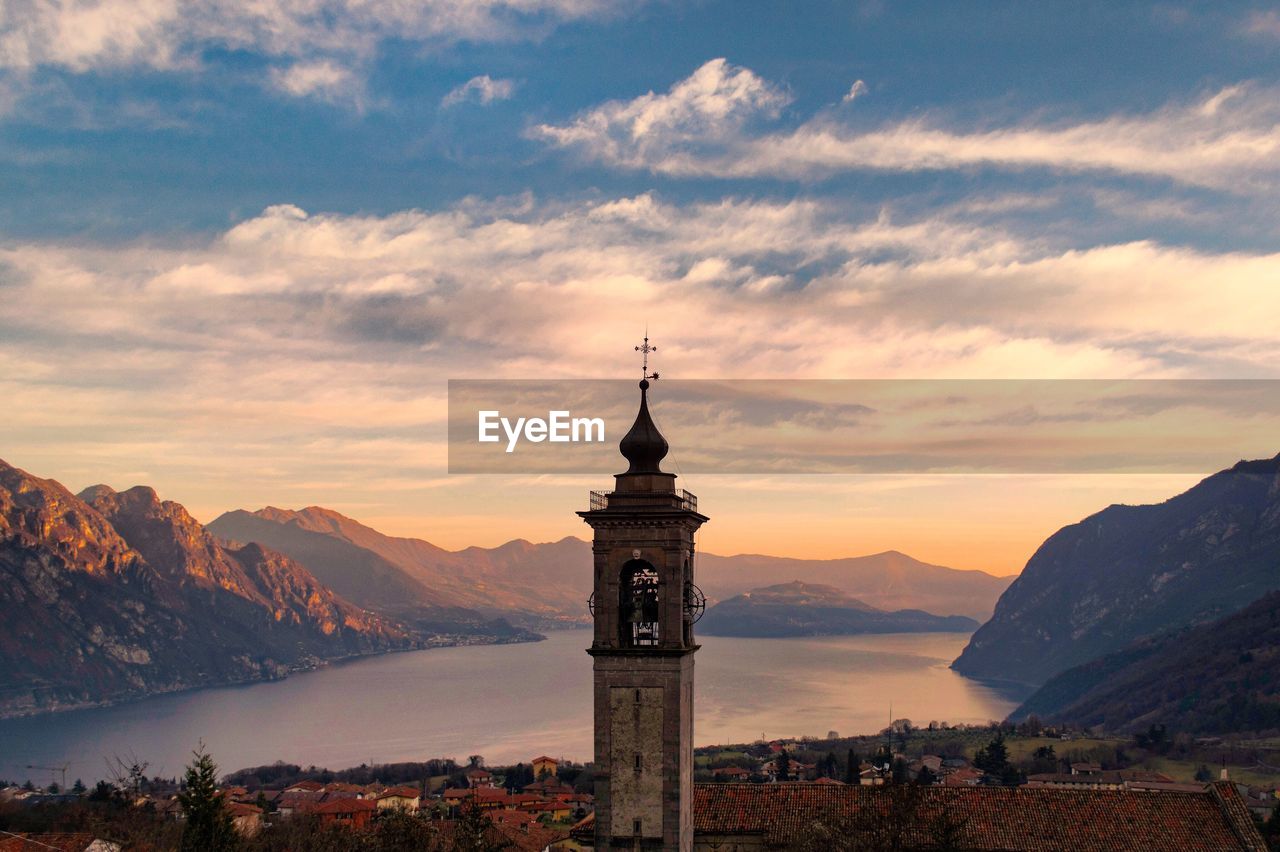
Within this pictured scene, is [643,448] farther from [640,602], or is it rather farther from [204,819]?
[204,819]

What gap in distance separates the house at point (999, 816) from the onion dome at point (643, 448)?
1385 cm

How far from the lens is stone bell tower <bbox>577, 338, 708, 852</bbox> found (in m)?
40.7

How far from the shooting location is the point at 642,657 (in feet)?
136

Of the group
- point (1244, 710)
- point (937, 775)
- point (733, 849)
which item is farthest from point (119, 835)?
point (1244, 710)

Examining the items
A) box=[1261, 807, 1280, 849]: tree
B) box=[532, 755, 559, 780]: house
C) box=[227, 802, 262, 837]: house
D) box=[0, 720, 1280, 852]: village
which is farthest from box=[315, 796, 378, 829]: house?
box=[1261, 807, 1280, 849]: tree

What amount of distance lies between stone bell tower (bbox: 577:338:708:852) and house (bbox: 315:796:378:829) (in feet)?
225

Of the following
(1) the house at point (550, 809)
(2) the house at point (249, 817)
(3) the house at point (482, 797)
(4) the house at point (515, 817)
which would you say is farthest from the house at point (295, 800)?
(4) the house at point (515, 817)

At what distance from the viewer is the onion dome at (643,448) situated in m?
42.8

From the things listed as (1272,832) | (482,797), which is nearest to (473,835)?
(1272,832)

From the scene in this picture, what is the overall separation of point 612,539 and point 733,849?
1317 centimetres

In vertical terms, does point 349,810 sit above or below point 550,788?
above

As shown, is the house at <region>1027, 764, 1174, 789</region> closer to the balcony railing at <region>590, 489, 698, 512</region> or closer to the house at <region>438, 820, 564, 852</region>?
the house at <region>438, 820, 564, 852</region>

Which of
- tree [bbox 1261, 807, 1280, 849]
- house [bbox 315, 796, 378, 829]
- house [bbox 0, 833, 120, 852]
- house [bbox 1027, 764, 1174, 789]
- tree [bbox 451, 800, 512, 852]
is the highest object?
tree [bbox 451, 800, 512, 852]

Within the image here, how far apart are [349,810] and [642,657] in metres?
76.9
